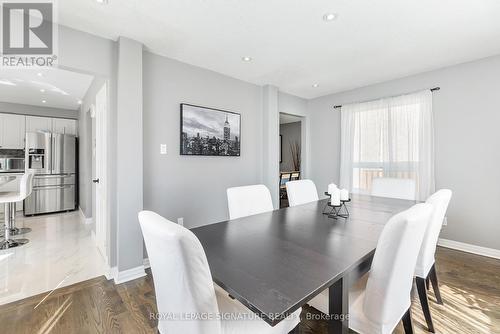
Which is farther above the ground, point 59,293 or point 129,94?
point 129,94

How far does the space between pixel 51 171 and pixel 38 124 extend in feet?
3.70

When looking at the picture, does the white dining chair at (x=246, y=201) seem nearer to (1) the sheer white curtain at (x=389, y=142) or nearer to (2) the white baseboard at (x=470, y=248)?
(1) the sheer white curtain at (x=389, y=142)

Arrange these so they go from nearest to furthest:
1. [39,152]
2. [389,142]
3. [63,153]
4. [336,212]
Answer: [336,212], [389,142], [39,152], [63,153]

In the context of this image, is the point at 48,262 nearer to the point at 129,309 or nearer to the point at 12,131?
the point at 129,309

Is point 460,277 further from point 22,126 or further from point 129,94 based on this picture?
point 22,126

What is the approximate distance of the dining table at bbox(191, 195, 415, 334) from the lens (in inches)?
30.2

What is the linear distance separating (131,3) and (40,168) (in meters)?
4.80

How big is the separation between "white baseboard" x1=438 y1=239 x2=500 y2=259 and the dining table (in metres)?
2.15

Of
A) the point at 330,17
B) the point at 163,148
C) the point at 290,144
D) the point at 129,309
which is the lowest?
the point at 129,309

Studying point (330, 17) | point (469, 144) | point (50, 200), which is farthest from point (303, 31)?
point (50, 200)

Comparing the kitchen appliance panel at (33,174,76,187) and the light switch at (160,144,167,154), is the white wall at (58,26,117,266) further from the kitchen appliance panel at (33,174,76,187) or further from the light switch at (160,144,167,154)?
the kitchen appliance panel at (33,174,76,187)

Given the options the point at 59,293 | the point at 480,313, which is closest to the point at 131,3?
the point at 59,293

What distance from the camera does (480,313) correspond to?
1.70 meters

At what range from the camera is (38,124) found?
4898mm
